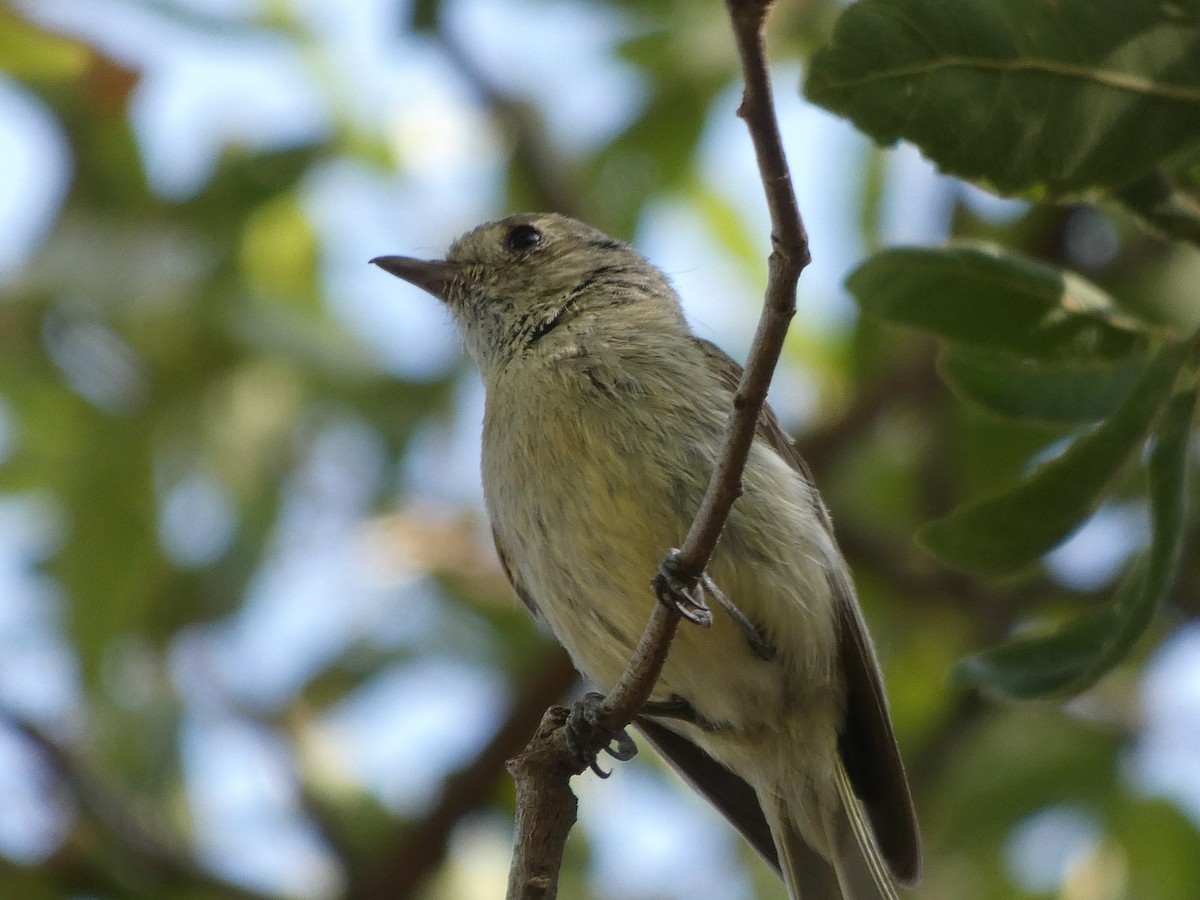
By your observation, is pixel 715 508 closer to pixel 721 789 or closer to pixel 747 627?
pixel 747 627

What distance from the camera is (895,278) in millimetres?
3365

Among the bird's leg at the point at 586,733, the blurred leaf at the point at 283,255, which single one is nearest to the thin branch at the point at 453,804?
the blurred leaf at the point at 283,255

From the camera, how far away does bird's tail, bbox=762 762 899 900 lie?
4.33 metres


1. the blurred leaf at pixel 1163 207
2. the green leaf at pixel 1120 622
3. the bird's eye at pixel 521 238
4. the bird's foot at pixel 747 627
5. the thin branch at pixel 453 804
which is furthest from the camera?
the thin branch at pixel 453 804

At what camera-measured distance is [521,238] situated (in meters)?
5.29

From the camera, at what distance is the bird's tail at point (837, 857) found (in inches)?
170

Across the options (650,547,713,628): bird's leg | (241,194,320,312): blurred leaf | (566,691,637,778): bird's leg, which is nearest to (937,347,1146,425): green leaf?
(650,547,713,628): bird's leg

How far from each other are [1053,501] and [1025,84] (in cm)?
84

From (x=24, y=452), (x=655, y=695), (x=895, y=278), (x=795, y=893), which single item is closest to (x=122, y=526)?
(x=24, y=452)

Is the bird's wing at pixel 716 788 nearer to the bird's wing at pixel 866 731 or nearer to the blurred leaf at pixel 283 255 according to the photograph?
the bird's wing at pixel 866 731

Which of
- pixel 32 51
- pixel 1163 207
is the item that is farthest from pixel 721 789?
pixel 32 51

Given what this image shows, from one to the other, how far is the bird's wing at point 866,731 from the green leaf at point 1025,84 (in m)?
1.35

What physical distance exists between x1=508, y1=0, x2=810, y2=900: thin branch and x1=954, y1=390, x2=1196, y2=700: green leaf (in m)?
0.70

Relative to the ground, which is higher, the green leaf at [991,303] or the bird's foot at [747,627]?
the green leaf at [991,303]
